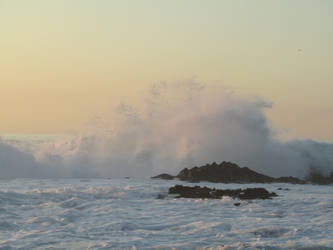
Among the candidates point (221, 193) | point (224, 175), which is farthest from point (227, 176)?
point (221, 193)

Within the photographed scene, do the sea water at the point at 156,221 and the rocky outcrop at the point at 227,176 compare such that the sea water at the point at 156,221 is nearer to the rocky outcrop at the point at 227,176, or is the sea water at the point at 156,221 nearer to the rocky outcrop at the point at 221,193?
the rocky outcrop at the point at 221,193

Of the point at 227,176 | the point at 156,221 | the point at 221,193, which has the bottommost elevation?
the point at 156,221

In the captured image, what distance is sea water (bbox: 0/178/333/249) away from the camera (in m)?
12.5

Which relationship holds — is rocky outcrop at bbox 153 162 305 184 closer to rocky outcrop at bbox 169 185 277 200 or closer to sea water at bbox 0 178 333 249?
sea water at bbox 0 178 333 249

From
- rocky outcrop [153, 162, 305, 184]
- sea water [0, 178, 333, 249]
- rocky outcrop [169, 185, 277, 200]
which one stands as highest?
rocky outcrop [153, 162, 305, 184]

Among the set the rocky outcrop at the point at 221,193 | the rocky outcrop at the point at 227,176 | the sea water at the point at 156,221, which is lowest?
the sea water at the point at 156,221

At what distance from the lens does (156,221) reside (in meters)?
15.8

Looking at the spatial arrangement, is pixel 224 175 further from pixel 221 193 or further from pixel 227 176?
pixel 221 193

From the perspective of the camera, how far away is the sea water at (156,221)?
1253cm

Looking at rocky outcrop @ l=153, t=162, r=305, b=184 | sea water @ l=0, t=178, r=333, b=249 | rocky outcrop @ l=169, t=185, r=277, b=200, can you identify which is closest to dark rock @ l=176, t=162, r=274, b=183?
rocky outcrop @ l=153, t=162, r=305, b=184

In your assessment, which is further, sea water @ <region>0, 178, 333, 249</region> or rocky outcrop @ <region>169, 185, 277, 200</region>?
rocky outcrop @ <region>169, 185, 277, 200</region>

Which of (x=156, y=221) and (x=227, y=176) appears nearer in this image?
(x=156, y=221)

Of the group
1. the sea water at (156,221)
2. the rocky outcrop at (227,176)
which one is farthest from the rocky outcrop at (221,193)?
the rocky outcrop at (227,176)

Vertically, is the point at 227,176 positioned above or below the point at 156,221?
above
